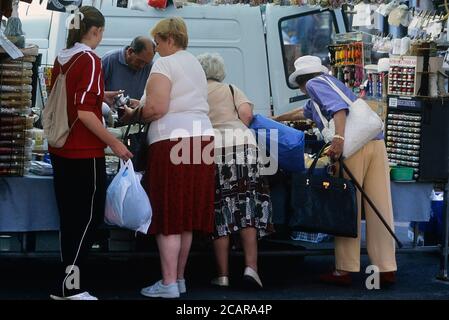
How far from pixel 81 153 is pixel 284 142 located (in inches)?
58.4

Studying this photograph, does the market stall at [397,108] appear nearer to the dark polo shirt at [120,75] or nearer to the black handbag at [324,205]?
the black handbag at [324,205]

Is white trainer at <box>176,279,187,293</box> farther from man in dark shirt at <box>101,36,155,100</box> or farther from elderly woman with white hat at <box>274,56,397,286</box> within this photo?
man in dark shirt at <box>101,36,155,100</box>

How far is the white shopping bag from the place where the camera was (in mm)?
6348

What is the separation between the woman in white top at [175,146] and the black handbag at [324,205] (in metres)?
0.64

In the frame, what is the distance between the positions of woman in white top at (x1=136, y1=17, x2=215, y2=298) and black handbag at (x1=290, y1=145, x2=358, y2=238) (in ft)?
2.09

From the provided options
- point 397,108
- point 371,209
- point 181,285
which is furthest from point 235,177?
point 397,108

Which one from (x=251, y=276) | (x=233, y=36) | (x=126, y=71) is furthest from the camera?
(x=233, y=36)

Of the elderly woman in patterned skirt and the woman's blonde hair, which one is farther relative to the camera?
the elderly woman in patterned skirt

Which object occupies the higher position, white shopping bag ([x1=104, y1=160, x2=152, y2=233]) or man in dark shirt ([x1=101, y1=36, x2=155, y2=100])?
man in dark shirt ([x1=101, y1=36, x2=155, y2=100])

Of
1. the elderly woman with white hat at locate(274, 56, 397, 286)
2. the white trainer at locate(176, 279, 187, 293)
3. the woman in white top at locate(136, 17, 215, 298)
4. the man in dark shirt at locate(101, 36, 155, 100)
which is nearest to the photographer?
the woman in white top at locate(136, 17, 215, 298)

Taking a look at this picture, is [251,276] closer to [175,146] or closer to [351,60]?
[175,146]

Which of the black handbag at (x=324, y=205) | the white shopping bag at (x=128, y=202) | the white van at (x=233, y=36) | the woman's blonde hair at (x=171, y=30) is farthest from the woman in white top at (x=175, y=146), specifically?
the white van at (x=233, y=36)

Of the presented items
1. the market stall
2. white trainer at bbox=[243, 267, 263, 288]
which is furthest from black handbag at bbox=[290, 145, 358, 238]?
white trainer at bbox=[243, 267, 263, 288]

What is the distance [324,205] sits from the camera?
6.92 m
